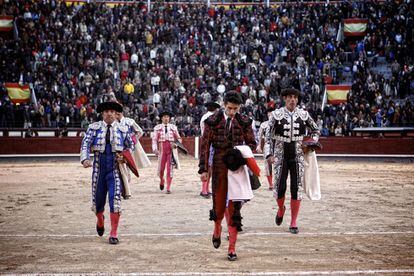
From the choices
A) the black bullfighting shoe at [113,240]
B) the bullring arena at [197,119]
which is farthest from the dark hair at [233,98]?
the black bullfighting shoe at [113,240]

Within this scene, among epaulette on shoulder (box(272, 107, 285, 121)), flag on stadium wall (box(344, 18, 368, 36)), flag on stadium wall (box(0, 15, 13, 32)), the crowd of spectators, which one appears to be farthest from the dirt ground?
flag on stadium wall (box(0, 15, 13, 32))

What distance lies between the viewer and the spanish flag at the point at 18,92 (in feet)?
66.1

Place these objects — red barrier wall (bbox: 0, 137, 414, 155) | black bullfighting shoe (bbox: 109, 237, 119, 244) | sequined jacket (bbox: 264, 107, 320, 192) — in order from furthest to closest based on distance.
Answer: red barrier wall (bbox: 0, 137, 414, 155), sequined jacket (bbox: 264, 107, 320, 192), black bullfighting shoe (bbox: 109, 237, 119, 244)

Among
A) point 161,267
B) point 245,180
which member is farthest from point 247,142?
point 161,267

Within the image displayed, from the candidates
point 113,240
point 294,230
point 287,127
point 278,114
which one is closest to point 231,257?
point 113,240

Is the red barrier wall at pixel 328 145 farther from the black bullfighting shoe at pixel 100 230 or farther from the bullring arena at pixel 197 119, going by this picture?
the black bullfighting shoe at pixel 100 230

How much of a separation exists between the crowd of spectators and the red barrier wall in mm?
560

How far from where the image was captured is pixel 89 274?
14.5 ft

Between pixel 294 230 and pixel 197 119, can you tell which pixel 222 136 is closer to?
pixel 294 230

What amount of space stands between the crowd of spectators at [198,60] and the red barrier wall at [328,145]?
0.56 meters

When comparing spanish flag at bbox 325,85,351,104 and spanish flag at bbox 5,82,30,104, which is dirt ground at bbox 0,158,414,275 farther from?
spanish flag at bbox 325,85,351,104

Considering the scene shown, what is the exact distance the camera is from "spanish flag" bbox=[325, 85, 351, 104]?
21.0m

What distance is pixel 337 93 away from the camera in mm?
21125

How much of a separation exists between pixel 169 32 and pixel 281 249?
19450 mm
